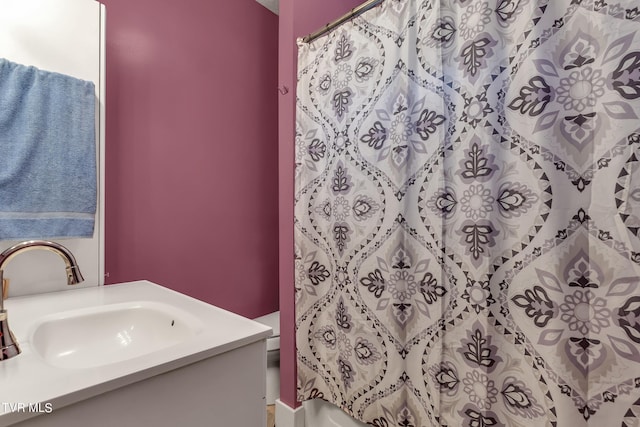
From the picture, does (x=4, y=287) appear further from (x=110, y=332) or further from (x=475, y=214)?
(x=475, y=214)

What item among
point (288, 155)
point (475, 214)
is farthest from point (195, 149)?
point (475, 214)

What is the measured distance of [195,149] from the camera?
165 centimetres

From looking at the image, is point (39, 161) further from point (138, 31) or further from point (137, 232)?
point (138, 31)

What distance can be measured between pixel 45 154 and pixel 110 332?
649mm

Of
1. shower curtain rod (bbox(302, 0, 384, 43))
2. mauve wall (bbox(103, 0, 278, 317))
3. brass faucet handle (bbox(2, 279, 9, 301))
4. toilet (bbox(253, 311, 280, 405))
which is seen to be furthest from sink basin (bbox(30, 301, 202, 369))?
shower curtain rod (bbox(302, 0, 384, 43))

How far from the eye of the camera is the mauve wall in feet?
4.55

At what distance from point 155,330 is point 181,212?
31.0 inches

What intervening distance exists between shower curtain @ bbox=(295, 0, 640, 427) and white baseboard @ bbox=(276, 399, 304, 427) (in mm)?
191

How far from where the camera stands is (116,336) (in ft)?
3.11

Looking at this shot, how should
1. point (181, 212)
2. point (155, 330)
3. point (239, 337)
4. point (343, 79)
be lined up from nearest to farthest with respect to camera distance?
point (239, 337) < point (155, 330) < point (343, 79) < point (181, 212)

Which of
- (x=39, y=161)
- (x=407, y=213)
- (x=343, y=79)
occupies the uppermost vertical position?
(x=343, y=79)

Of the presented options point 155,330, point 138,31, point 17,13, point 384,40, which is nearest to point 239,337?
point 155,330

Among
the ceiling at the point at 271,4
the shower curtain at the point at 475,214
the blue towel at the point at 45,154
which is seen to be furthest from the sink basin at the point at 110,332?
the ceiling at the point at 271,4

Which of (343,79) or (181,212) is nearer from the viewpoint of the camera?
(343,79)
